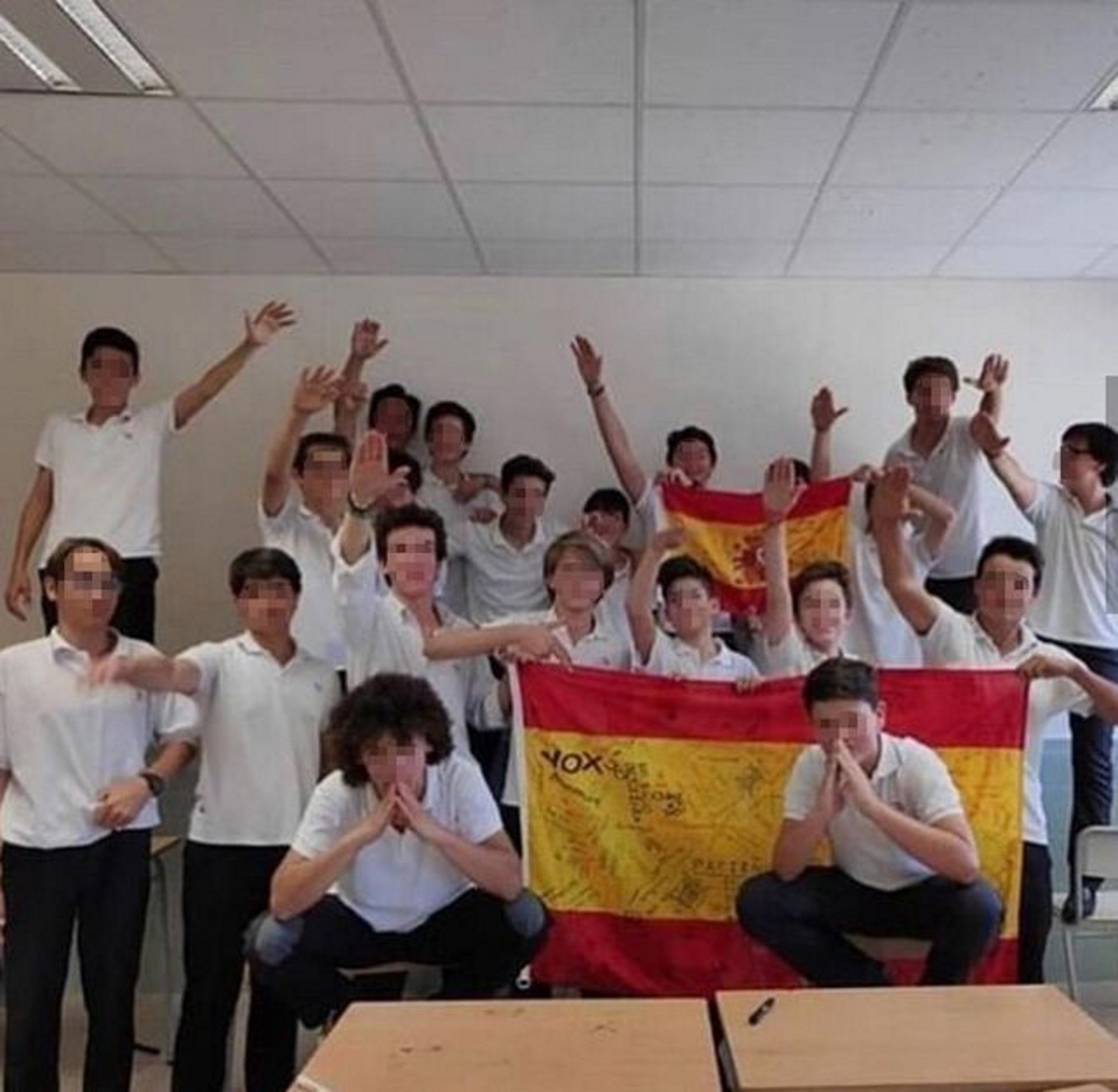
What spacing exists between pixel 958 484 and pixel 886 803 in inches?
81.9

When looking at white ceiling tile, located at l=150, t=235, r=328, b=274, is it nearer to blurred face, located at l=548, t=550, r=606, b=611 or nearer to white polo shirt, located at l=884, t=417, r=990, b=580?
blurred face, located at l=548, t=550, r=606, b=611

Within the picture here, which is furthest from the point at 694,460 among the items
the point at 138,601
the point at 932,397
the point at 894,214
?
the point at 138,601

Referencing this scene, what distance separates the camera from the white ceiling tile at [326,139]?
3.58 meters

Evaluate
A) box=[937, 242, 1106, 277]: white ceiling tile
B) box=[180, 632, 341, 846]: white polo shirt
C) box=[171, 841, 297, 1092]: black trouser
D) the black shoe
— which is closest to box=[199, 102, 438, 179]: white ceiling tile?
box=[180, 632, 341, 846]: white polo shirt

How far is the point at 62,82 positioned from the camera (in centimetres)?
344

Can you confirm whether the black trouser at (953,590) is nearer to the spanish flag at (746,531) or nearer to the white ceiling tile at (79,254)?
the spanish flag at (746,531)

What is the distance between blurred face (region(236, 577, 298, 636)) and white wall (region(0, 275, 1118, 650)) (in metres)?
2.50

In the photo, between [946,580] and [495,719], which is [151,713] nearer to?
[495,719]

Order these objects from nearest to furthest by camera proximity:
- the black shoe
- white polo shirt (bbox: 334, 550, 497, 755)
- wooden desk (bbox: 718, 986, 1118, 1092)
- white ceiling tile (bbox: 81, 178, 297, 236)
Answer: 1. wooden desk (bbox: 718, 986, 1118, 1092)
2. white polo shirt (bbox: 334, 550, 497, 755)
3. the black shoe
4. white ceiling tile (bbox: 81, 178, 297, 236)

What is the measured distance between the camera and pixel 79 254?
5.27 m

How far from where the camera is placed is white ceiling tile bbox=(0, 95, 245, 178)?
358cm

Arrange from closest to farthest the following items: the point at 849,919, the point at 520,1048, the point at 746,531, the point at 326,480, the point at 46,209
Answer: the point at 520,1048, the point at 849,919, the point at 326,480, the point at 46,209, the point at 746,531

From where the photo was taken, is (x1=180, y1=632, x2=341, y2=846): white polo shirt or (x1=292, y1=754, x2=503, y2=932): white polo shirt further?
(x1=180, y1=632, x2=341, y2=846): white polo shirt

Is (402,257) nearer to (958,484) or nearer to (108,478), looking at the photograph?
(108,478)
